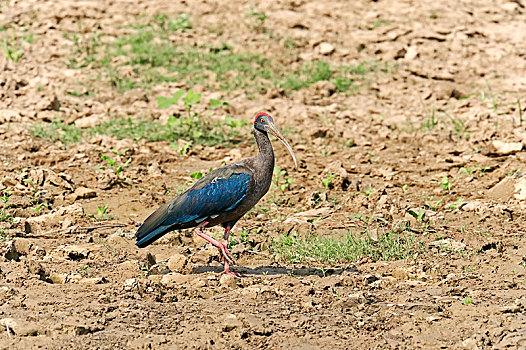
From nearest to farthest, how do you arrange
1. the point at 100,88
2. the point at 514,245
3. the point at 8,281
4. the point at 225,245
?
the point at 8,281, the point at 225,245, the point at 514,245, the point at 100,88

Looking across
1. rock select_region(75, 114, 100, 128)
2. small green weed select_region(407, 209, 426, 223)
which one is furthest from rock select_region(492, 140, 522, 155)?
rock select_region(75, 114, 100, 128)

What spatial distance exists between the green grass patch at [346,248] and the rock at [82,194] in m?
2.64

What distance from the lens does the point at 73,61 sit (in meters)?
12.6

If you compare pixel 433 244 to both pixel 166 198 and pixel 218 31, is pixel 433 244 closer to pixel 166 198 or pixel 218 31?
pixel 166 198

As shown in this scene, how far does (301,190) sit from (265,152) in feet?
7.49

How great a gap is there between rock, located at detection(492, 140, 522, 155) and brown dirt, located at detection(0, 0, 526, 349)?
0.02 meters

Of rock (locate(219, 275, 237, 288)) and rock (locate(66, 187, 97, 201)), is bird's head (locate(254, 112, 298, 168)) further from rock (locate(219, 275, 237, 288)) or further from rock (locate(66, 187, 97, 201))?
rock (locate(66, 187, 97, 201))

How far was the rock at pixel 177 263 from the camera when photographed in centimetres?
700

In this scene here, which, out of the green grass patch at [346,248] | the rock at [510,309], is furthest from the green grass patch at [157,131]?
the rock at [510,309]

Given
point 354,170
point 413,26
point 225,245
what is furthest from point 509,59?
point 225,245

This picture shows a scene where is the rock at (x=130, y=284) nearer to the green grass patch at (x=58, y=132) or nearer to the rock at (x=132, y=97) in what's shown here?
the green grass patch at (x=58, y=132)

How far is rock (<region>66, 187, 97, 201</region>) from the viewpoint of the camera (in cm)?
905

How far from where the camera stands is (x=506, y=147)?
9.92 metres

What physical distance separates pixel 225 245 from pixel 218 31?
24.0ft
